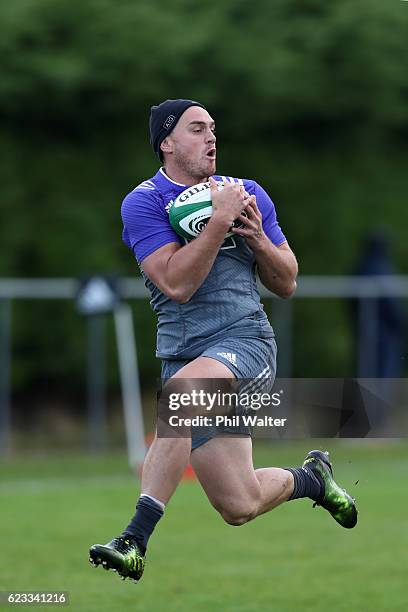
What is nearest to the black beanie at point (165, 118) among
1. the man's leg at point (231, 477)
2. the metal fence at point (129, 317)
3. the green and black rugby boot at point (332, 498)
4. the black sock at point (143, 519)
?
the man's leg at point (231, 477)

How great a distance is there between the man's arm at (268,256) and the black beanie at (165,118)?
0.57 meters

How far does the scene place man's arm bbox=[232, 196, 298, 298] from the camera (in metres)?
6.72

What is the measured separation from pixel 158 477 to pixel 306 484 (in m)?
0.91

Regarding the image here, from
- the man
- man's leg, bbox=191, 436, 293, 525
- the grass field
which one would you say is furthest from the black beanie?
the grass field

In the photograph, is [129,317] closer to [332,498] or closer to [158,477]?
[332,498]

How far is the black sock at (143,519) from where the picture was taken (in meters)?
6.77

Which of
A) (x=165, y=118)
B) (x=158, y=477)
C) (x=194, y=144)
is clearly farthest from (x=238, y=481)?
(x=165, y=118)

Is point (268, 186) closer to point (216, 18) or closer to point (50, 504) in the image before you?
point (216, 18)

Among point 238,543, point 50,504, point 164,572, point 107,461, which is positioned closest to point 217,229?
point 164,572

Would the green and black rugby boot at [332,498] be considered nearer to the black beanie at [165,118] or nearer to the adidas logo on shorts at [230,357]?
the adidas logo on shorts at [230,357]

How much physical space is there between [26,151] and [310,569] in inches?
320

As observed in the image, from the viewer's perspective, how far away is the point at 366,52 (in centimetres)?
1792

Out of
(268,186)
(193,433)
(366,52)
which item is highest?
(366,52)

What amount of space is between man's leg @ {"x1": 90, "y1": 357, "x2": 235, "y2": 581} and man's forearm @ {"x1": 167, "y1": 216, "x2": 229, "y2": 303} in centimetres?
32
